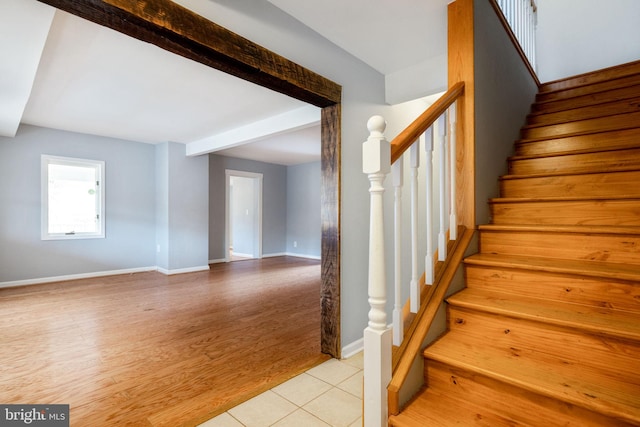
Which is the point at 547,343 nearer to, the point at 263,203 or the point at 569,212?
the point at 569,212

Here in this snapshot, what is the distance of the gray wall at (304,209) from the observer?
24.5ft

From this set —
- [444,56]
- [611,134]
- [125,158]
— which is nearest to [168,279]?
[125,158]

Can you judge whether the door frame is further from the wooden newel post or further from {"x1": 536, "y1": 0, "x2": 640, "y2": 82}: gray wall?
{"x1": 536, "y1": 0, "x2": 640, "y2": 82}: gray wall

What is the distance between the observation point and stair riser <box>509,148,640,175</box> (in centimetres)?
181

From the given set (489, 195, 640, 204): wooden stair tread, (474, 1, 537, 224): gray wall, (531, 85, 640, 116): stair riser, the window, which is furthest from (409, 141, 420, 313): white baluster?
the window

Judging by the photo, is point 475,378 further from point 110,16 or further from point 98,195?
point 98,195

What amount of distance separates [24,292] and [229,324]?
3.26 metres

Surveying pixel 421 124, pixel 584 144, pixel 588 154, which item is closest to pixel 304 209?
pixel 584 144

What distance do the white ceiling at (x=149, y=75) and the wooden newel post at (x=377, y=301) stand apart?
1.28 m

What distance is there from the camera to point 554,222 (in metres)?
1.73

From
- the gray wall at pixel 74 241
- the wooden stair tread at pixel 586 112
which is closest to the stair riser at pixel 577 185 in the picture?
the wooden stair tread at pixel 586 112

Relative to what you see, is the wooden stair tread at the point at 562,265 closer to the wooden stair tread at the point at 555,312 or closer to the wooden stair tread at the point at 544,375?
the wooden stair tread at the point at 555,312

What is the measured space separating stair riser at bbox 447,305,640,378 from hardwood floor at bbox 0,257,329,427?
49.5 inches

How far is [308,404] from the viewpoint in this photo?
1.74 metres
